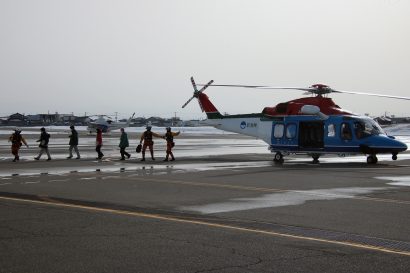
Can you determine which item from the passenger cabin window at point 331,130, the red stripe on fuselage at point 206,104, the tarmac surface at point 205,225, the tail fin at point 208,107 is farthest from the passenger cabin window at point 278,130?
the tarmac surface at point 205,225

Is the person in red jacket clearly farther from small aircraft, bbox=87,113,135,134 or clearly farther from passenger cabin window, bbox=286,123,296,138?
small aircraft, bbox=87,113,135,134

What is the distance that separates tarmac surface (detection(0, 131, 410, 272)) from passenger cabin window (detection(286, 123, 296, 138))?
11.5 meters

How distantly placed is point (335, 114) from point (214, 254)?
22.3 m

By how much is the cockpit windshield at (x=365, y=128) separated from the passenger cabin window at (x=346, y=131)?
0.32m

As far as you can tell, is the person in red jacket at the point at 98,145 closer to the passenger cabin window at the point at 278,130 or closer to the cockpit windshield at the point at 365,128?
the passenger cabin window at the point at 278,130

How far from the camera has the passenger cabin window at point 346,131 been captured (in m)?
28.6

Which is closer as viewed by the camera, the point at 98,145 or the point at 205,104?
the point at 98,145

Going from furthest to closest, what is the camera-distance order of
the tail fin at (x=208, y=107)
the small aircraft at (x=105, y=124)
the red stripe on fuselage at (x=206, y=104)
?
1. the small aircraft at (x=105, y=124)
2. the red stripe on fuselage at (x=206, y=104)
3. the tail fin at (x=208, y=107)

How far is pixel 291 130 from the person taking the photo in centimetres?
3042

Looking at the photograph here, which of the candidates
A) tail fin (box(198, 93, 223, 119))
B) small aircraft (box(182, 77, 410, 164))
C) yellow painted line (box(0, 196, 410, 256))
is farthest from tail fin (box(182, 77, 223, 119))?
yellow painted line (box(0, 196, 410, 256))

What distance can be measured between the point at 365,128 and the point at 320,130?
2.13m

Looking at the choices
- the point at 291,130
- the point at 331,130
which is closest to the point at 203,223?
the point at 331,130

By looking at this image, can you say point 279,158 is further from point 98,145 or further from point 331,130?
point 98,145

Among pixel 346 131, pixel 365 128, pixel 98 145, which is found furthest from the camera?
pixel 98 145
